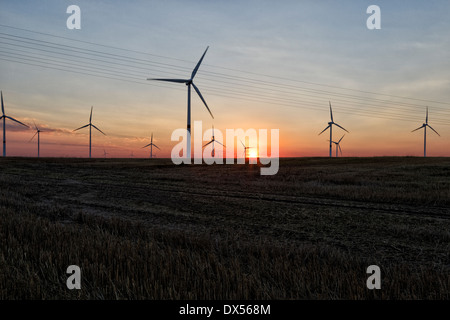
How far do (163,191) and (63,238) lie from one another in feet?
44.8

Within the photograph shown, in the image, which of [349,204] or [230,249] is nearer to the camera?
[230,249]

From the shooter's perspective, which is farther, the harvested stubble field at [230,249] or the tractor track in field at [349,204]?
the tractor track in field at [349,204]

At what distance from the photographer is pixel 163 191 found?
2227 centimetres

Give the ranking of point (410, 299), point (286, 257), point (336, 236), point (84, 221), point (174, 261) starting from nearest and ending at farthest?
point (410, 299), point (174, 261), point (286, 257), point (336, 236), point (84, 221)

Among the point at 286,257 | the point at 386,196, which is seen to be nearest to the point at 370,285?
the point at 286,257

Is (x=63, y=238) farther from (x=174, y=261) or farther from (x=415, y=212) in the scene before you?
(x=415, y=212)

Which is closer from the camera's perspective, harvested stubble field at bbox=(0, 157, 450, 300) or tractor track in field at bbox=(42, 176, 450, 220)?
harvested stubble field at bbox=(0, 157, 450, 300)

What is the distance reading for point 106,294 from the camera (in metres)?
5.15

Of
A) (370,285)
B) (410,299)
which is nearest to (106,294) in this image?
(370,285)

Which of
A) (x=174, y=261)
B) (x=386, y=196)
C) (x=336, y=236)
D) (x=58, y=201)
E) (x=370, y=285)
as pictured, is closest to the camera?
(x=370, y=285)

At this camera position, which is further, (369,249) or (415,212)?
(415,212)
